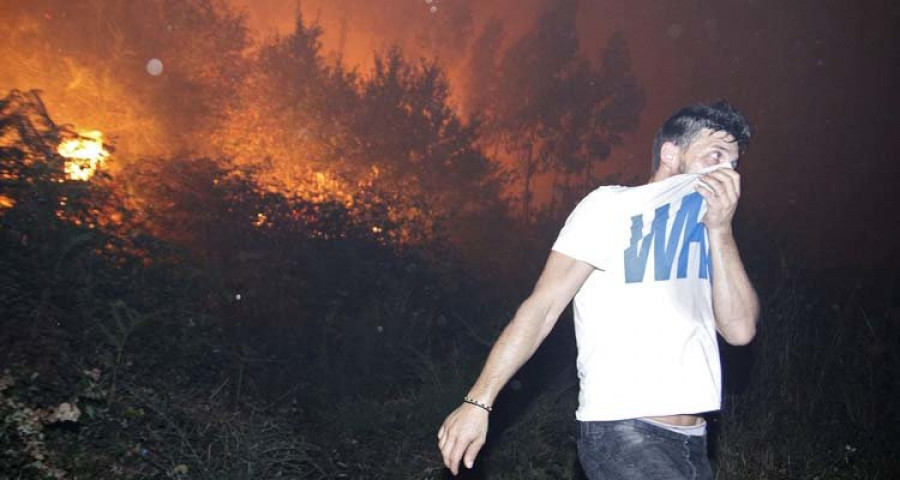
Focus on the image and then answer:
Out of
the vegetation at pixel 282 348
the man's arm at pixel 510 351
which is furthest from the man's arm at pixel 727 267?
the vegetation at pixel 282 348

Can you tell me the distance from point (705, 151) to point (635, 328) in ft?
2.53

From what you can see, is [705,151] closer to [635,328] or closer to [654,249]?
[654,249]

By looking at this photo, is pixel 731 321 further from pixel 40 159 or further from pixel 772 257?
pixel 772 257

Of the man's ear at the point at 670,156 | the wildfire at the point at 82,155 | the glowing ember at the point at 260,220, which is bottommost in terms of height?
the man's ear at the point at 670,156

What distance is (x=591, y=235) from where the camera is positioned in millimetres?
1942

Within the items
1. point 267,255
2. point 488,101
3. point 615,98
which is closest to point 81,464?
point 267,255

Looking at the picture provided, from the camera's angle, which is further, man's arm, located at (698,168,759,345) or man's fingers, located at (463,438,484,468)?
man's arm, located at (698,168,759,345)

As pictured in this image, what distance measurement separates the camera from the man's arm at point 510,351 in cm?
179

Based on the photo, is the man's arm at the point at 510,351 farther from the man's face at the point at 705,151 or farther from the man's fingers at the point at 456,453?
the man's face at the point at 705,151

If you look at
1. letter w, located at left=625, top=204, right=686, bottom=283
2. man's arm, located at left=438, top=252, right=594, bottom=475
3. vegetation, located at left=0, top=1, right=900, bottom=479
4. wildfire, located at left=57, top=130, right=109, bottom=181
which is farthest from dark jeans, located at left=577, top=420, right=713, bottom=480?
wildfire, located at left=57, top=130, right=109, bottom=181

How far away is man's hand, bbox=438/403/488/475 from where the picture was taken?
5.82 ft

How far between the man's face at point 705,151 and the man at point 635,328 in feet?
0.27

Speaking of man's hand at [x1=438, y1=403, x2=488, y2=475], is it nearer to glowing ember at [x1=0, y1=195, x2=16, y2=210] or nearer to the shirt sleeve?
the shirt sleeve

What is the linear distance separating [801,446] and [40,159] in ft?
22.3
